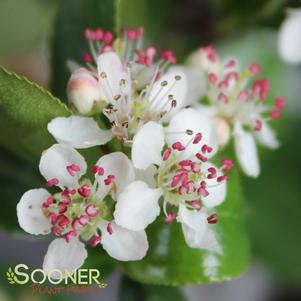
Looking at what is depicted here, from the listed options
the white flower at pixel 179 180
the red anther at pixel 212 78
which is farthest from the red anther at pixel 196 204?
the red anther at pixel 212 78

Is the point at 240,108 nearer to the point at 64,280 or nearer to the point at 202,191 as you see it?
the point at 202,191

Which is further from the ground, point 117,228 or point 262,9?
point 262,9

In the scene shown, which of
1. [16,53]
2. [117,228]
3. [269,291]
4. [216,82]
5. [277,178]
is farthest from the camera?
[269,291]

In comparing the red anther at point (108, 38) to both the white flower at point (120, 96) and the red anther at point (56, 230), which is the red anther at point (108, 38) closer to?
the white flower at point (120, 96)

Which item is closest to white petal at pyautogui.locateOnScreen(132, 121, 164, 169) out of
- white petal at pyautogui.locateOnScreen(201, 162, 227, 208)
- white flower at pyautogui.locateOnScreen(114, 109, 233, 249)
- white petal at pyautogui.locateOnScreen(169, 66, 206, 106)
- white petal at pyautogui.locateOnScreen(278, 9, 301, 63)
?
white flower at pyautogui.locateOnScreen(114, 109, 233, 249)

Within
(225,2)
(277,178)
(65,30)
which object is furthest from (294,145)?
(65,30)

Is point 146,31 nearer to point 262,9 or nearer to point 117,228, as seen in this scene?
point 262,9
